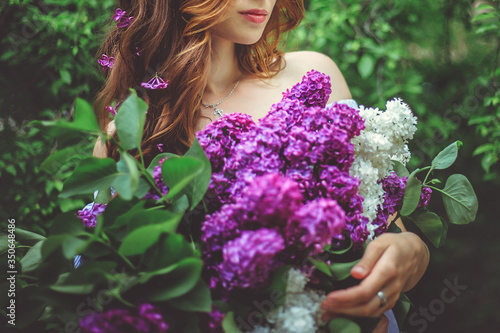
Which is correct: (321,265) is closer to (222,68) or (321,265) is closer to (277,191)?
(277,191)

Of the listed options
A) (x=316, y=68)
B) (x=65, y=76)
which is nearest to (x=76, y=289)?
(x=316, y=68)

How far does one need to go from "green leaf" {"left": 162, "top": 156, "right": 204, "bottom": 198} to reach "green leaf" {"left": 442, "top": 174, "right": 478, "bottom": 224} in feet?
1.51

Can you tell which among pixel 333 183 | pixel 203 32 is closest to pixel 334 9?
pixel 203 32

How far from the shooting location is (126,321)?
513 millimetres

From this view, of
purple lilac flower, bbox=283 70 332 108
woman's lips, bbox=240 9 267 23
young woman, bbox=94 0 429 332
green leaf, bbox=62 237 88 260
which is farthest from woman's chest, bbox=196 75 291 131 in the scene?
green leaf, bbox=62 237 88 260

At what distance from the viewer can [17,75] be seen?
1.59 metres

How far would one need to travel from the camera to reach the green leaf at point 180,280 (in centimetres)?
54

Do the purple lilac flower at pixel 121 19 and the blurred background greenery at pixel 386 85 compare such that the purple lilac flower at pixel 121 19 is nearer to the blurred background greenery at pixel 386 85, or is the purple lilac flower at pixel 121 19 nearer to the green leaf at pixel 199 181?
the blurred background greenery at pixel 386 85

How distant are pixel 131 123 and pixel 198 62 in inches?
23.8

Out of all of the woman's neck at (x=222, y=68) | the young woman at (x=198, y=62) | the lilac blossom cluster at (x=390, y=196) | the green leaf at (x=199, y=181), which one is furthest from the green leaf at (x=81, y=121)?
the woman's neck at (x=222, y=68)

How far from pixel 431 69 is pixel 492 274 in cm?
90

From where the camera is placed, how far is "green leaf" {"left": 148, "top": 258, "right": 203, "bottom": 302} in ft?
1.78

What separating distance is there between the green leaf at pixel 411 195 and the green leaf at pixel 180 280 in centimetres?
38

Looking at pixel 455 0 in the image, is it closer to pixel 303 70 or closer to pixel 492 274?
pixel 303 70
